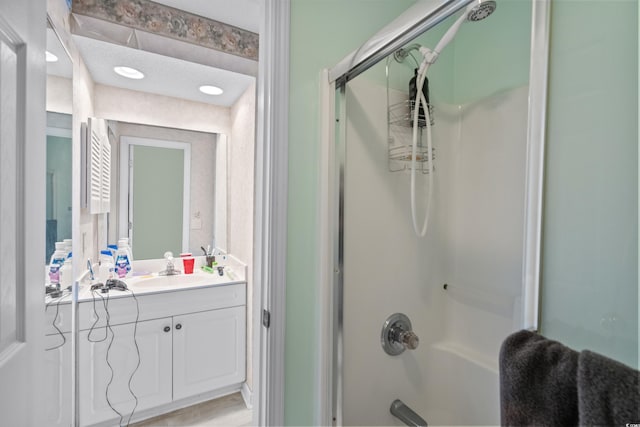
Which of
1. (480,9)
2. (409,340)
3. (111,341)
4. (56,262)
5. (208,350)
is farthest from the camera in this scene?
(208,350)

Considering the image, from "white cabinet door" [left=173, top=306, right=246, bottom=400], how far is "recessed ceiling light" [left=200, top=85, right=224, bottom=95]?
1512 mm

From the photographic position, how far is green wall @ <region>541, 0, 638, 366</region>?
488 millimetres

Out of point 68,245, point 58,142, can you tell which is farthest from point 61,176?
point 68,245

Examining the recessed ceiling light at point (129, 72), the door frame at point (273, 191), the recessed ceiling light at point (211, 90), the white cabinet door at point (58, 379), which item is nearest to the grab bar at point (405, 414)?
the door frame at point (273, 191)

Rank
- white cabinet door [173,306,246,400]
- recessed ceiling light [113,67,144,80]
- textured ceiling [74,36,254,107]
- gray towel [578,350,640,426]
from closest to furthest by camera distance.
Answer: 1. gray towel [578,350,640,426]
2. textured ceiling [74,36,254,107]
3. recessed ceiling light [113,67,144,80]
4. white cabinet door [173,306,246,400]

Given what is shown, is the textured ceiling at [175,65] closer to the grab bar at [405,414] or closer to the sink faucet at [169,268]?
the sink faucet at [169,268]

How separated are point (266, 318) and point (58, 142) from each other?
1065mm

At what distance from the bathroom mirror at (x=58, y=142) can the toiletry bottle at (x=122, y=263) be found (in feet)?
2.39

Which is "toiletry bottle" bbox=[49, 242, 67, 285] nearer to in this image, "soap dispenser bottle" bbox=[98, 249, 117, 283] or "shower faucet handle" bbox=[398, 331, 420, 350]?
"soap dispenser bottle" bbox=[98, 249, 117, 283]

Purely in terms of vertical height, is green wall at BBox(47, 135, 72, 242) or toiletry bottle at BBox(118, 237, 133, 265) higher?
green wall at BBox(47, 135, 72, 242)

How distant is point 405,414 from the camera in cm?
121

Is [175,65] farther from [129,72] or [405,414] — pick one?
[405,414]

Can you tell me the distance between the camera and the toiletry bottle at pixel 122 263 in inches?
73.9

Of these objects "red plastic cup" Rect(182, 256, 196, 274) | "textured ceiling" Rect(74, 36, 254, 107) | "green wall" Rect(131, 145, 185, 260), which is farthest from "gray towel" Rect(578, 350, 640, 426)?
"green wall" Rect(131, 145, 185, 260)
